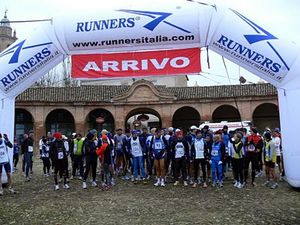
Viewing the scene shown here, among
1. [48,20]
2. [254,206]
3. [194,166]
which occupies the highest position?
[48,20]

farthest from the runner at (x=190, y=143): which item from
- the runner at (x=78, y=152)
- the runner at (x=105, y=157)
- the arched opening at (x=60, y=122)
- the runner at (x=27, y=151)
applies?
the arched opening at (x=60, y=122)

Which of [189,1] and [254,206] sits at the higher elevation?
[189,1]

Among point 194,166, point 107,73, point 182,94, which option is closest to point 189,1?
point 107,73

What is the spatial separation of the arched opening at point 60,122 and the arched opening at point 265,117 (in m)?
16.5

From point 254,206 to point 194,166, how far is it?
305cm

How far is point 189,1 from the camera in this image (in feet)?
32.8

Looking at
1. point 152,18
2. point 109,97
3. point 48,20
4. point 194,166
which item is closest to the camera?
point 152,18

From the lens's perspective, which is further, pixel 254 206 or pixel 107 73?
pixel 107 73

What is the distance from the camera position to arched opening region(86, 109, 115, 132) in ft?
103

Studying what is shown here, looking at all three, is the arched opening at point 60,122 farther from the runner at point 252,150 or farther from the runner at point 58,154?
the runner at point 252,150

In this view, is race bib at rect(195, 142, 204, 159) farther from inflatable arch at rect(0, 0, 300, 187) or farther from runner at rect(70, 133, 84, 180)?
runner at rect(70, 133, 84, 180)

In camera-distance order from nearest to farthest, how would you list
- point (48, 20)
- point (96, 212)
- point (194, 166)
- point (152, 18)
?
point (96, 212)
point (152, 18)
point (48, 20)
point (194, 166)

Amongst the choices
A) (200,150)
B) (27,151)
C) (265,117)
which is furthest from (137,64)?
(265,117)

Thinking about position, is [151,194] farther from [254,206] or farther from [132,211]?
[254,206]
